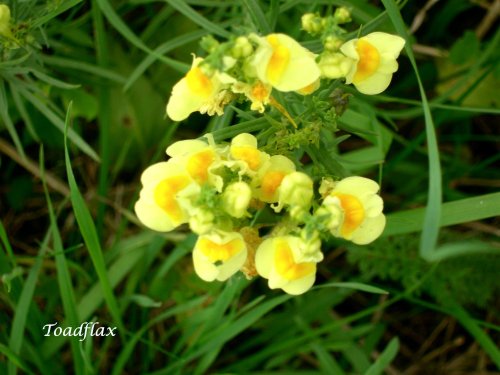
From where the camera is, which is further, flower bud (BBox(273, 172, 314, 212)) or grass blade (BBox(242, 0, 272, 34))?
grass blade (BBox(242, 0, 272, 34))

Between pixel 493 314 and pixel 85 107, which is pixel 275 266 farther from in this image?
pixel 493 314

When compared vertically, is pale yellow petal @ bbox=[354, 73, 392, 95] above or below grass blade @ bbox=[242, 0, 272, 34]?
below

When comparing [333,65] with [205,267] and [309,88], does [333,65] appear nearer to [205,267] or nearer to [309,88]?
[309,88]

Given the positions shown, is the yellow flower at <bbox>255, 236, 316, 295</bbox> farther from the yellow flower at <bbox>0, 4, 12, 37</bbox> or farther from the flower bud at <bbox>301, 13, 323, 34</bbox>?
the yellow flower at <bbox>0, 4, 12, 37</bbox>

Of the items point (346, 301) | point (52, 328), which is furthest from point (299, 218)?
point (346, 301)

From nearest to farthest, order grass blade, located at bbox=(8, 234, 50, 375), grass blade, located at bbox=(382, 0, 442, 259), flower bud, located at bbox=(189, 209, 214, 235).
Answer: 1. grass blade, located at bbox=(382, 0, 442, 259)
2. flower bud, located at bbox=(189, 209, 214, 235)
3. grass blade, located at bbox=(8, 234, 50, 375)

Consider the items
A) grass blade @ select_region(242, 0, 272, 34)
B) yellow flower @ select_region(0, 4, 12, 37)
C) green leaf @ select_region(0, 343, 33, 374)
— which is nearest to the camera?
grass blade @ select_region(242, 0, 272, 34)

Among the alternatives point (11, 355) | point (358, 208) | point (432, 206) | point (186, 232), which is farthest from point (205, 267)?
point (186, 232)

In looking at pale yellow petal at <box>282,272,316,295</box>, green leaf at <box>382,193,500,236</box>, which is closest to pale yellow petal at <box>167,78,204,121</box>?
pale yellow petal at <box>282,272,316,295</box>
